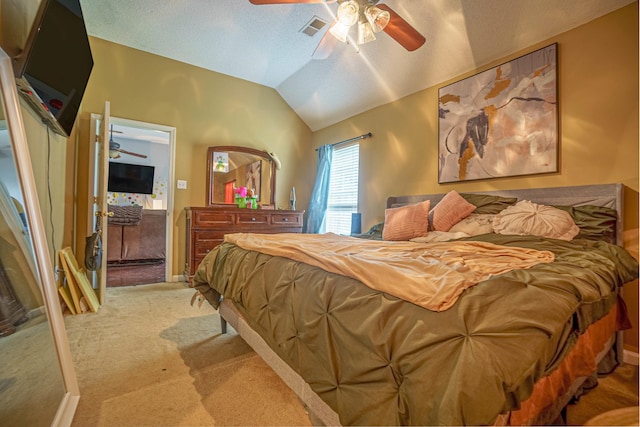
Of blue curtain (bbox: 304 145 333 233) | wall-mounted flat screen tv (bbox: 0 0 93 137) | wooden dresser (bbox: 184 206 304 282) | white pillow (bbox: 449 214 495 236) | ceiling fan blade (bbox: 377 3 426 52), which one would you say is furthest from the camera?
blue curtain (bbox: 304 145 333 233)

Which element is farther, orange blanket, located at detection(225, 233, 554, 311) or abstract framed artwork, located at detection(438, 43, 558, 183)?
abstract framed artwork, located at detection(438, 43, 558, 183)

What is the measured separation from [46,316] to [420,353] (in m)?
1.62

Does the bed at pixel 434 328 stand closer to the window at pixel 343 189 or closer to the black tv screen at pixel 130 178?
the window at pixel 343 189

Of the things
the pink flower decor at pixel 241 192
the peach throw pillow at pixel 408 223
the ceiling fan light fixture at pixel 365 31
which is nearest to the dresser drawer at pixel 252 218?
the pink flower decor at pixel 241 192

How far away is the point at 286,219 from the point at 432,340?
11.6 feet

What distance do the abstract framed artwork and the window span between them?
1347mm

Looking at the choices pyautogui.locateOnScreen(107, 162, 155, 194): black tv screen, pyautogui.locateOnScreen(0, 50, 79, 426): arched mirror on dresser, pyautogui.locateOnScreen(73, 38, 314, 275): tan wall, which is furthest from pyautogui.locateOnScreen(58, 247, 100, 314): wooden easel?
A: pyautogui.locateOnScreen(107, 162, 155, 194): black tv screen

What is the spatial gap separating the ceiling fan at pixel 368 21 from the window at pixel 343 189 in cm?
206

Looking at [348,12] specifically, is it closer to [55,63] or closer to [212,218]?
[55,63]

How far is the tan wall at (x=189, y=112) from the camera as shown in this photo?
10.9 feet

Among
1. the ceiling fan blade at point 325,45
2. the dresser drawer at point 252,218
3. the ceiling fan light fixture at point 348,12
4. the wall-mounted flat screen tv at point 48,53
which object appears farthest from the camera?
the dresser drawer at point 252,218

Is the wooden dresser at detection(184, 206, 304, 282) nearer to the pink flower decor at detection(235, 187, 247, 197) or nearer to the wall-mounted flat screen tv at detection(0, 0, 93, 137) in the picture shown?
the pink flower decor at detection(235, 187, 247, 197)

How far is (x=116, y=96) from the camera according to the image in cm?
340

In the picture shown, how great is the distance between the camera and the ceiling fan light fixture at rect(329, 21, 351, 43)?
1.94 metres
